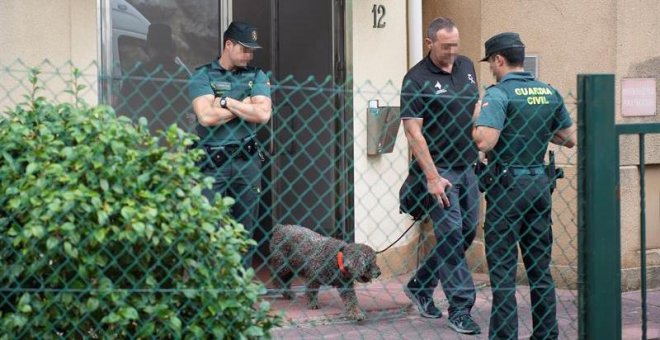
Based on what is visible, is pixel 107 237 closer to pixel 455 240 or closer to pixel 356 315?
pixel 455 240

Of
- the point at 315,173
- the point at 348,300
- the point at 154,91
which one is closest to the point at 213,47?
the point at 154,91

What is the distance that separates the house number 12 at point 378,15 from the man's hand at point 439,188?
6.56 ft

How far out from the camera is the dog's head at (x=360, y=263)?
691 centimetres

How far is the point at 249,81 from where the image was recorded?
6758mm

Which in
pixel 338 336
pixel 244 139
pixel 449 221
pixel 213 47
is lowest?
pixel 338 336

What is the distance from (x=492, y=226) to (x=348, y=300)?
1.57 meters

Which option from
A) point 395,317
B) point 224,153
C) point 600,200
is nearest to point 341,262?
point 395,317

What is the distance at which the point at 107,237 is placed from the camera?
13.0ft

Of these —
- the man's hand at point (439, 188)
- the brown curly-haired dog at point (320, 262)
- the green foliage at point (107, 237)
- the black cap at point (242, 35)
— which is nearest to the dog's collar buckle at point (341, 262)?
the brown curly-haired dog at point (320, 262)

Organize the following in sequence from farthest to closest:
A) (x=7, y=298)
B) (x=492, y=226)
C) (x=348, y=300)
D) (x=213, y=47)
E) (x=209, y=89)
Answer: (x=213, y=47) → (x=348, y=300) → (x=209, y=89) → (x=492, y=226) → (x=7, y=298)

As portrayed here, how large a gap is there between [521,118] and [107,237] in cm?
267

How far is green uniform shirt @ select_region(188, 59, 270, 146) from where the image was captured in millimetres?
6587

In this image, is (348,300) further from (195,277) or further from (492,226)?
(195,277)

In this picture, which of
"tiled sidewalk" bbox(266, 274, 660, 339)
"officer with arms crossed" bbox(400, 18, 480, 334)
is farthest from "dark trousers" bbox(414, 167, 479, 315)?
"tiled sidewalk" bbox(266, 274, 660, 339)
